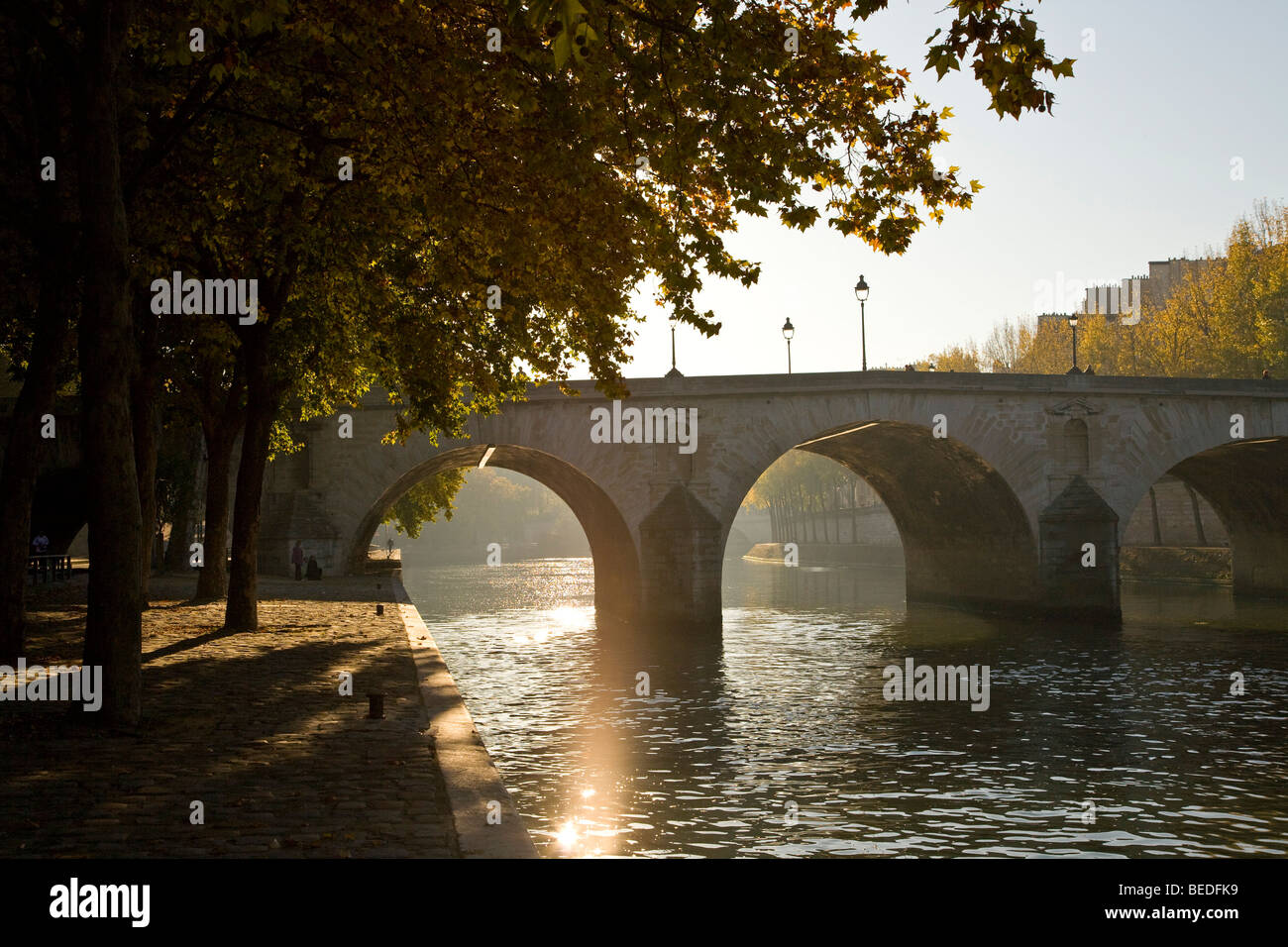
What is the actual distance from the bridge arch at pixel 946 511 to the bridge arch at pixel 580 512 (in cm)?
445

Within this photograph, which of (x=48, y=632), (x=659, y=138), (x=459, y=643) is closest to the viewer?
(x=659, y=138)

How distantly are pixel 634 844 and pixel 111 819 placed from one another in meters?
4.51

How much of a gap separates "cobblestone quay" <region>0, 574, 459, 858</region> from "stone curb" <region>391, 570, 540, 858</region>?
10cm

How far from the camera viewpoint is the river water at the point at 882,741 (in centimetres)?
1050

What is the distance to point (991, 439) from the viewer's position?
112 feet

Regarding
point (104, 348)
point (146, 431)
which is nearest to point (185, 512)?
point (146, 431)

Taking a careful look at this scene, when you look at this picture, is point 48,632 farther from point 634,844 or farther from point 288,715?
point 634,844

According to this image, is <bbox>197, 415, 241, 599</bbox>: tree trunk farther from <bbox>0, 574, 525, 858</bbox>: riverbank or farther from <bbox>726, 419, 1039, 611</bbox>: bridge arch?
<bbox>726, 419, 1039, 611</bbox>: bridge arch

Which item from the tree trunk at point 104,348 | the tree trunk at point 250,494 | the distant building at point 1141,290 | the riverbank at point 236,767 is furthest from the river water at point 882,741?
the distant building at point 1141,290

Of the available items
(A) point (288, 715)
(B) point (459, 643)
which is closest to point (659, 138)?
(A) point (288, 715)

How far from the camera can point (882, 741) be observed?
14.9 m

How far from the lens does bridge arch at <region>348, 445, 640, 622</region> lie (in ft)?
108

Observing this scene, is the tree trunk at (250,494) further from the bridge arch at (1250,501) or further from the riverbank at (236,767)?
the bridge arch at (1250,501)
